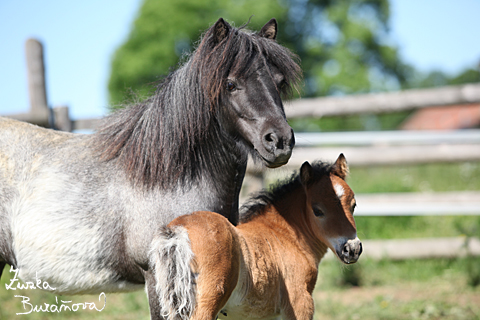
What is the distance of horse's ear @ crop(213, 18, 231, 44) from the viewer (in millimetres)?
2418

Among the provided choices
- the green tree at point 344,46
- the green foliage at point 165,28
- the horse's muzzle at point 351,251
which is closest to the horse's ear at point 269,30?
the horse's muzzle at point 351,251

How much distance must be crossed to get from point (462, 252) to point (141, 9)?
22479 millimetres

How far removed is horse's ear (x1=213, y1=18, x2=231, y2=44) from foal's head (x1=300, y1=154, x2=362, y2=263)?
38.3 inches

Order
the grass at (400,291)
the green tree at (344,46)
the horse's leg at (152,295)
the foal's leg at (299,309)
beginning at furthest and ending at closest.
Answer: the green tree at (344,46)
the grass at (400,291)
the foal's leg at (299,309)
the horse's leg at (152,295)

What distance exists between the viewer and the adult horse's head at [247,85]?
7.44ft

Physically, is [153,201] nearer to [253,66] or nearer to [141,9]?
[253,66]

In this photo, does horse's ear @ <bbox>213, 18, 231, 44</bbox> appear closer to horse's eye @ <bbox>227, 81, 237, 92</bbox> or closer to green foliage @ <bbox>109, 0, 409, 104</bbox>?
horse's eye @ <bbox>227, 81, 237, 92</bbox>

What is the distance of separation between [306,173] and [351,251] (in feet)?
1.93

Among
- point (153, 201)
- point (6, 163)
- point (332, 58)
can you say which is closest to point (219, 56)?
point (153, 201)

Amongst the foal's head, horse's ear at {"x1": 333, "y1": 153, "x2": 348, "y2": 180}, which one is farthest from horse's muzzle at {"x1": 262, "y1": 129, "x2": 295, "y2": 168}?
horse's ear at {"x1": 333, "y1": 153, "x2": 348, "y2": 180}

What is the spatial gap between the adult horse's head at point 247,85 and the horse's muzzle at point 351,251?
73 centimetres

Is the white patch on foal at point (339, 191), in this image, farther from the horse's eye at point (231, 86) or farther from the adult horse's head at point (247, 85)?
the horse's eye at point (231, 86)

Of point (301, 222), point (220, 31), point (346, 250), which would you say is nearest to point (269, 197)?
point (301, 222)

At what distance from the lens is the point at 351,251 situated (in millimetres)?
2510
